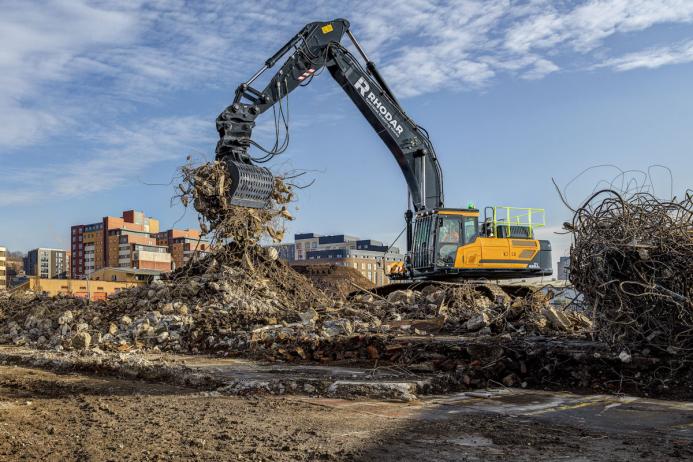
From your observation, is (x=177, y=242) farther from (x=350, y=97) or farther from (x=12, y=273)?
(x=350, y=97)

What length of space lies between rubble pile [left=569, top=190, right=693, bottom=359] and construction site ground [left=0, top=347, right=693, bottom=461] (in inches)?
33.9

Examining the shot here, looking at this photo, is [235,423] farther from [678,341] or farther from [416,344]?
[678,341]

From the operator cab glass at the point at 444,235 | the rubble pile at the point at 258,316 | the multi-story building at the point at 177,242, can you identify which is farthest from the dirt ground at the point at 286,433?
the multi-story building at the point at 177,242

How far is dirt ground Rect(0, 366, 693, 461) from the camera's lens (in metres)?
4.71

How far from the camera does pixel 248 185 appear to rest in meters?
11.5

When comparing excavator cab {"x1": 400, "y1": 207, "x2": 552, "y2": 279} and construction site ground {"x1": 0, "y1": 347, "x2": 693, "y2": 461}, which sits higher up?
excavator cab {"x1": 400, "y1": 207, "x2": 552, "y2": 279}

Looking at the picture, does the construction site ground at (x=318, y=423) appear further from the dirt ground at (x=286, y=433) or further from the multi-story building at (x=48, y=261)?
the multi-story building at (x=48, y=261)

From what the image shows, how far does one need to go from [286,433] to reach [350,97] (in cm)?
1119

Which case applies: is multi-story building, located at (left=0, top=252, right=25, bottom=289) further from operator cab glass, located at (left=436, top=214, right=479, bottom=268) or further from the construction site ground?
the construction site ground

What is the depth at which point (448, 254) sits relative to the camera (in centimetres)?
1456

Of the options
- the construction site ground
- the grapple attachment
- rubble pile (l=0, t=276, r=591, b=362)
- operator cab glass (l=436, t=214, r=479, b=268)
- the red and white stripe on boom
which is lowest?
the construction site ground

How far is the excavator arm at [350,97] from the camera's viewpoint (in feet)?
39.4

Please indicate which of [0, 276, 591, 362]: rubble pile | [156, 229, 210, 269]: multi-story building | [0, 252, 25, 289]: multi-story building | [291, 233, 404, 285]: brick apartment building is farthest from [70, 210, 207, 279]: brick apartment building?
[0, 276, 591, 362]: rubble pile

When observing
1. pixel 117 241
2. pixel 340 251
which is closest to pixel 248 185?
pixel 117 241
